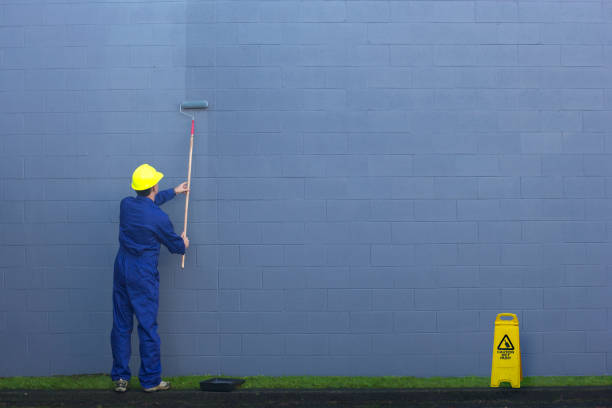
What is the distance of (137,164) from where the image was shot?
20.8 feet

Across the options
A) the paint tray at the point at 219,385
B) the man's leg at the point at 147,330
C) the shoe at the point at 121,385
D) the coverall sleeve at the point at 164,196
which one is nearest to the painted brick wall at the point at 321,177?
the coverall sleeve at the point at 164,196

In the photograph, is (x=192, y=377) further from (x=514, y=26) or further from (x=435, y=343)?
(x=514, y=26)

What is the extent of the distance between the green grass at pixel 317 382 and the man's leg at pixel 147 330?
0.98 ft

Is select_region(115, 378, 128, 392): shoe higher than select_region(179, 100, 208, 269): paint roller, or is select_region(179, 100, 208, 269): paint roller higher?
select_region(179, 100, 208, 269): paint roller

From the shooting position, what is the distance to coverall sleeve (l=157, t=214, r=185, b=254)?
19.3 feet

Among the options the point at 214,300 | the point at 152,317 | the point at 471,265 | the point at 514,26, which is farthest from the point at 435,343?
the point at 514,26

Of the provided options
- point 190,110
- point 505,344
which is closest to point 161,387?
point 190,110

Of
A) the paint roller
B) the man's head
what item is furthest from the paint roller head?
the man's head

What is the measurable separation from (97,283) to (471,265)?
3789 mm

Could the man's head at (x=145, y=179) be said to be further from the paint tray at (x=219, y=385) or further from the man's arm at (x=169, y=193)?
the paint tray at (x=219, y=385)

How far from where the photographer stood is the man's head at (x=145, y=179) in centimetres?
592

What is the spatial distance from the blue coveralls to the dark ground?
0.24 metres

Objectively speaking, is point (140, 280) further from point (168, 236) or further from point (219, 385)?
point (219, 385)

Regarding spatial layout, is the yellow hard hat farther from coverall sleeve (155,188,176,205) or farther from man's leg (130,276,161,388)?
man's leg (130,276,161,388)
